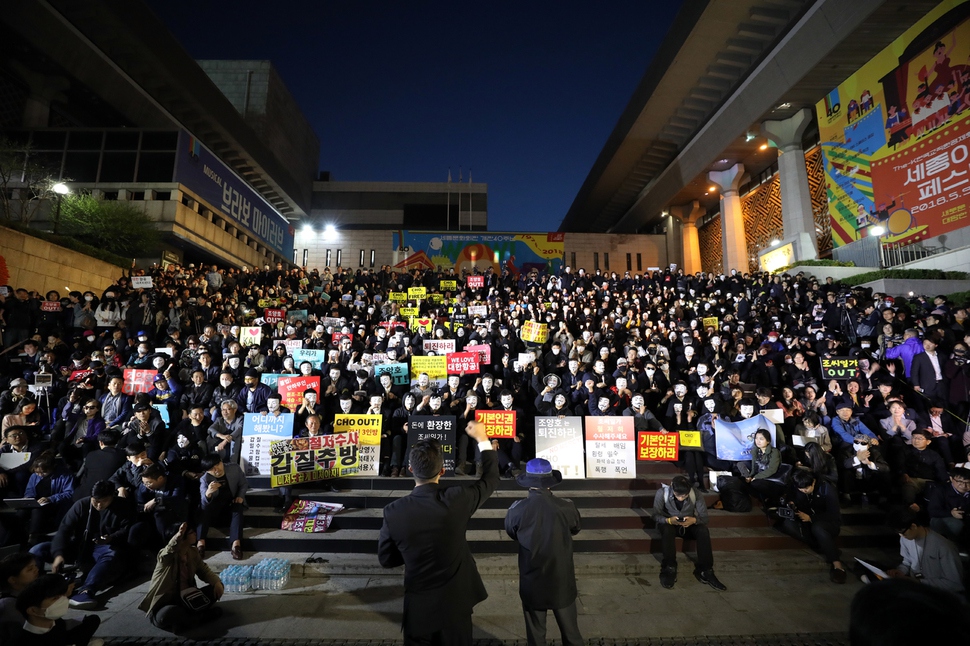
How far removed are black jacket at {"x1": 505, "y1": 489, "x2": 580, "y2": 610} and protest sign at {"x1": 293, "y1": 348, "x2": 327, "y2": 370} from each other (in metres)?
8.45

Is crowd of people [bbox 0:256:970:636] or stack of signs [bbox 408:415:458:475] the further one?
stack of signs [bbox 408:415:458:475]

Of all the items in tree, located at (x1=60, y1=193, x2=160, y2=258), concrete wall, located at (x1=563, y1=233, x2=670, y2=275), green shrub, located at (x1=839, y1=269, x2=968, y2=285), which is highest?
concrete wall, located at (x1=563, y1=233, x2=670, y2=275)

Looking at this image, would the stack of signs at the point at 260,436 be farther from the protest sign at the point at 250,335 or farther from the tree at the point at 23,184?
the tree at the point at 23,184

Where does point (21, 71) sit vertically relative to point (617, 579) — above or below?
above

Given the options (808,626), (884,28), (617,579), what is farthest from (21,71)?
(884,28)

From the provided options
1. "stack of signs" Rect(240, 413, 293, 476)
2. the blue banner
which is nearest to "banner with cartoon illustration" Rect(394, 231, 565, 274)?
the blue banner

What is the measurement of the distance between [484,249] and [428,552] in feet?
98.2

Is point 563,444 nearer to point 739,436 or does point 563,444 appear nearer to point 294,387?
point 739,436

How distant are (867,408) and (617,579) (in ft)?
20.1

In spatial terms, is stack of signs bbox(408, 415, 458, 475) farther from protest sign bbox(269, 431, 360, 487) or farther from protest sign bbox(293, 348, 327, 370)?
protest sign bbox(293, 348, 327, 370)

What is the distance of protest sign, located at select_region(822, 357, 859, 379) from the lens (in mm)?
9523

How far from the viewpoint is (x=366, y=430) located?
791cm

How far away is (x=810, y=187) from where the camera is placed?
22.9 m

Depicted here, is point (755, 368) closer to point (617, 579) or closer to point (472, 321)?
point (617, 579)
